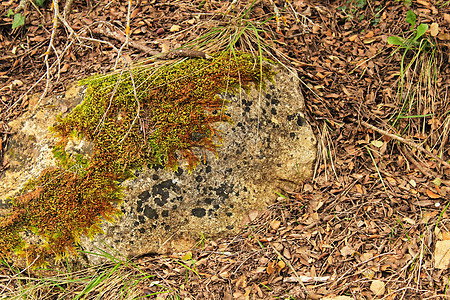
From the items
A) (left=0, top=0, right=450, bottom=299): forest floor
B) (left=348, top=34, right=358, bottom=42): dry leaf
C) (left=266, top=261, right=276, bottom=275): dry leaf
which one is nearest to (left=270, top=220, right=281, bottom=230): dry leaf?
(left=0, top=0, right=450, bottom=299): forest floor

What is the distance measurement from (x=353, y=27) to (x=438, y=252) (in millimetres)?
2292

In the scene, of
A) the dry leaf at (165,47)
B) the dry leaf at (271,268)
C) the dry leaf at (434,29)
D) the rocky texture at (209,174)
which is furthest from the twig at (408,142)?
the dry leaf at (165,47)

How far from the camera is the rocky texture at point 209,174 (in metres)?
2.54

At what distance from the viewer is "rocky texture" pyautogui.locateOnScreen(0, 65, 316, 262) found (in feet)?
8.34

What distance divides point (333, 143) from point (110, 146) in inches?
75.6

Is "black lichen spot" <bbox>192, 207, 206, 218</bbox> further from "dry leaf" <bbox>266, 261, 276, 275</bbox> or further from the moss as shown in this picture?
"dry leaf" <bbox>266, 261, 276, 275</bbox>

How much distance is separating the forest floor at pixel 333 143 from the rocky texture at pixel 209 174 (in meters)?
0.15

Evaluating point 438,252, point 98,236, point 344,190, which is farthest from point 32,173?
point 438,252

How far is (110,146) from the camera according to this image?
2.52 m

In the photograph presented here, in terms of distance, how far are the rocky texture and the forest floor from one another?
0.15 meters

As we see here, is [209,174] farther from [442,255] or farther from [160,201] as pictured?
[442,255]

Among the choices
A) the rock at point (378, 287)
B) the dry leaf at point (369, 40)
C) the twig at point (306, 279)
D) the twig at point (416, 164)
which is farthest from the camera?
the dry leaf at point (369, 40)

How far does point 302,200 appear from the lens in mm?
2752

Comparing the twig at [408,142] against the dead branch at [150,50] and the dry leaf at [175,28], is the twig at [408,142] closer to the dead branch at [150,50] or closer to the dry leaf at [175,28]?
the dead branch at [150,50]
